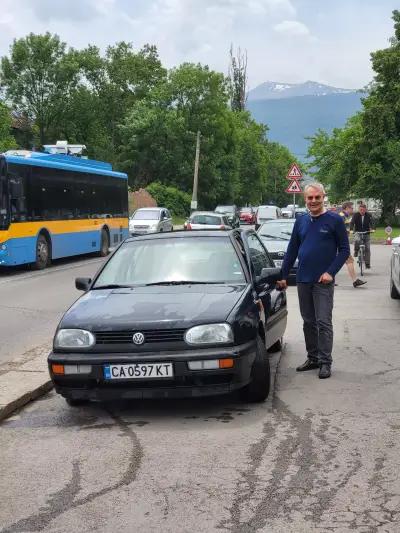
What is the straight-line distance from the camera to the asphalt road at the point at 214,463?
3.79 meters

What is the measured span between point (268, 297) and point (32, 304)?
7.09 meters

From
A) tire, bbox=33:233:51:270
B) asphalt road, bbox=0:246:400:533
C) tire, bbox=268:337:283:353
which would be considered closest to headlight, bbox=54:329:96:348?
asphalt road, bbox=0:246:400:533

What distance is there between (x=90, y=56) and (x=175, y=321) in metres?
75.7

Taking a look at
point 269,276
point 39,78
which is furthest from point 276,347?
point 39,78

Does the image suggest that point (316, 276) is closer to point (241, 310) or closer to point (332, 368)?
point (332, 368)

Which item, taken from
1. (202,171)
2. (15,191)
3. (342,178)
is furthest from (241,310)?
(202,171)

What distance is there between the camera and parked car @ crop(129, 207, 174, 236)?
36.1m

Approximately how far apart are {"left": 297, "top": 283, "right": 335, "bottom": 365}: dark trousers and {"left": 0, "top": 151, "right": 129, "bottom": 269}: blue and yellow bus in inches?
478

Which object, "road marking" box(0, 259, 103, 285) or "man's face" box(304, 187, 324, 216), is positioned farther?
"road marking" box(0, 259, 103, 285)

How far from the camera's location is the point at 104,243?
26.3m

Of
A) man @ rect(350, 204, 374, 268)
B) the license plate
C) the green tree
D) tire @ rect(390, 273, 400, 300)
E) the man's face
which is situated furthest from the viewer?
the green tree

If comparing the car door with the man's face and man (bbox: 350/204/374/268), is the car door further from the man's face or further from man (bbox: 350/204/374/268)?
man (bbox: 350/204/374/268)

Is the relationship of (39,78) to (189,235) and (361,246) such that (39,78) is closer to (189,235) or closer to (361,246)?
(361,246)

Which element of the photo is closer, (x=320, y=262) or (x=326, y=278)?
(x=326, y=278)
